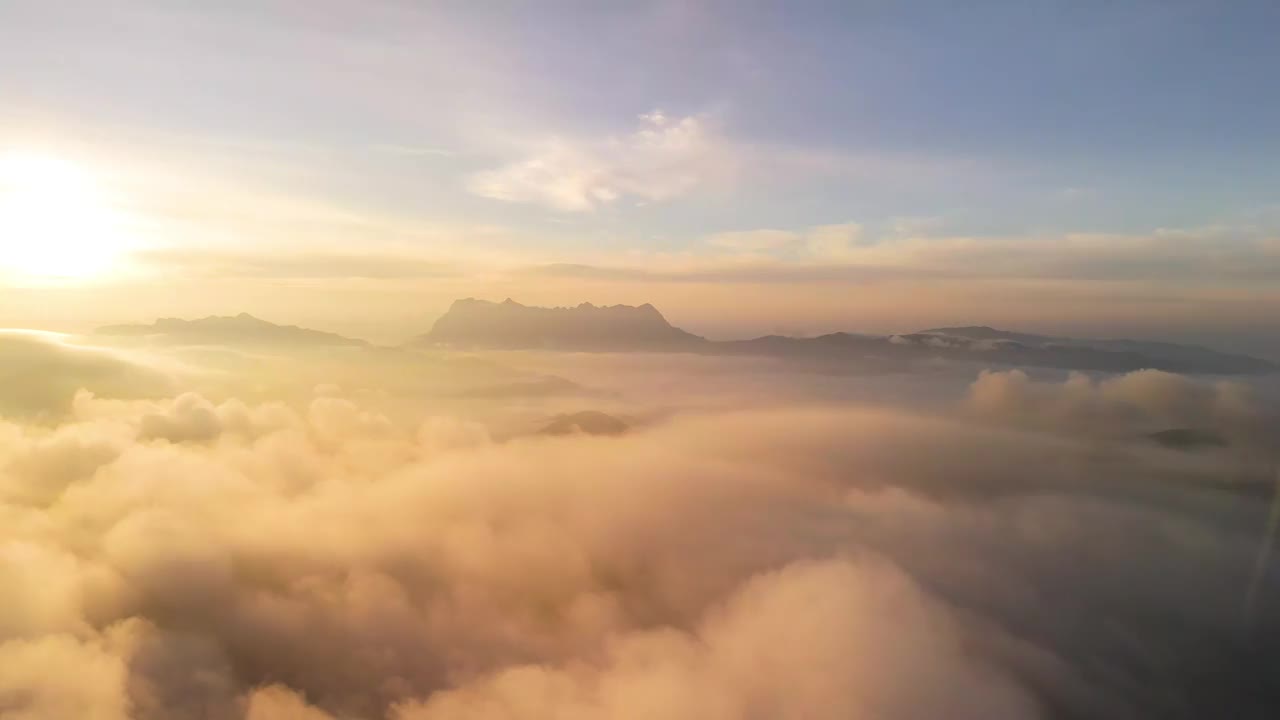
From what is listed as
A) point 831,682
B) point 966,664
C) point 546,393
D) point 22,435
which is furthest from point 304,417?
point 966,664

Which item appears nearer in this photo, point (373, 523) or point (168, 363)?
point (373, 523)

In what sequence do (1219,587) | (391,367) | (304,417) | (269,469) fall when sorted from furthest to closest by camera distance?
1. (391,367)
2. (304,417)
3. (269,469)
4. (1219,587)

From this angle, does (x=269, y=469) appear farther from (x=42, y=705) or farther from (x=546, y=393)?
(x=546, y=393)

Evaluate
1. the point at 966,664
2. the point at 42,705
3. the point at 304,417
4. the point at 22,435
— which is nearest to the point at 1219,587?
the point at 966,664

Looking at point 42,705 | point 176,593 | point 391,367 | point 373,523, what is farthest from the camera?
point 391,367

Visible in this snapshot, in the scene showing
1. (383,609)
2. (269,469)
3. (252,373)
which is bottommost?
(383,609)

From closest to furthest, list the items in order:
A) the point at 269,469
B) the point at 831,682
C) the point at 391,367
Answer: the point at 831,682 → the point at 269,469 → the point at 391,367

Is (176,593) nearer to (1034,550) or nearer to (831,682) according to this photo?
(831,682)

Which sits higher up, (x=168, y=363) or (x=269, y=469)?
(x=168, y=363)

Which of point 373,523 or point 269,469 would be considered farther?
point 269,469
